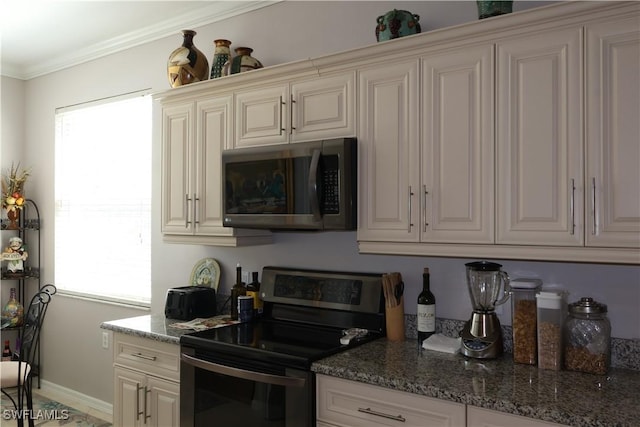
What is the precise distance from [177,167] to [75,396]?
7.66 feet

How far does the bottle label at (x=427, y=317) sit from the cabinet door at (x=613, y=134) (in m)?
0.73

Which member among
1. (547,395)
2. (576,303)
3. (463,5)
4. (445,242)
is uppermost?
(463,5)

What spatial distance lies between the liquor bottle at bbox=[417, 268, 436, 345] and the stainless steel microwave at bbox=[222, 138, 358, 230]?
0.42m

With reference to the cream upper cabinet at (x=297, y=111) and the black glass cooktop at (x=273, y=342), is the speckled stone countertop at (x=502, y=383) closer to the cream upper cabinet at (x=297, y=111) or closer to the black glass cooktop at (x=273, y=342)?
the black glass cooktop at (x=273, y=342)

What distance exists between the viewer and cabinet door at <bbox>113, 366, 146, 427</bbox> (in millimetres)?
2631

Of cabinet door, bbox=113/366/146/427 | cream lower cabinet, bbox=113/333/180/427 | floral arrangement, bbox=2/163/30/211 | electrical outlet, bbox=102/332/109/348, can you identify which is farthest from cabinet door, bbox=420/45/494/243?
floral arrangement, bbox=2/163/30/211

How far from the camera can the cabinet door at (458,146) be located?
1933 mm

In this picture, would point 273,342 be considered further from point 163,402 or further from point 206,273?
point 206,273

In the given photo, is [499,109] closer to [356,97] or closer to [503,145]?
[503,145]

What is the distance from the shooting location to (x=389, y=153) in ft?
7.10

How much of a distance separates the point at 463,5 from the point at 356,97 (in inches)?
25.2

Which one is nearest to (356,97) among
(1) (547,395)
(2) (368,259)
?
(2) (368,259)

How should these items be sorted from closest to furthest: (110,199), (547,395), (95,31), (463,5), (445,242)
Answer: (547,395) → (445,242) → (463,5) → (95,31) → (110,199)

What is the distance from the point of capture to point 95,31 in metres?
3.62
